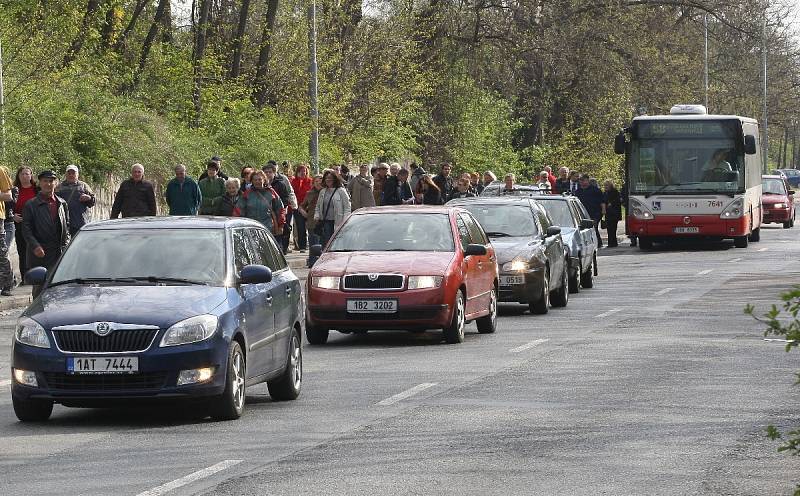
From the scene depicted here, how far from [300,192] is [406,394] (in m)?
22.6

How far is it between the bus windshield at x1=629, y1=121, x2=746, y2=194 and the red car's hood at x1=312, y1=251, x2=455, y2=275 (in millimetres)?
21539

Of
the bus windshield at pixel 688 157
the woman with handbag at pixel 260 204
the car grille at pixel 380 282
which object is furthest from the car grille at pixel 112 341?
the bus windshield at pixel 688 157

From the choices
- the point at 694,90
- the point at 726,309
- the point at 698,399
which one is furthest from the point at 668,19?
the point at 698,399

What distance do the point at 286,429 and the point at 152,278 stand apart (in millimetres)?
1560

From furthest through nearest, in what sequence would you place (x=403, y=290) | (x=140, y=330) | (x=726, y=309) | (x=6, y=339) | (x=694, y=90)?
(x=694, y=90) < (x=726, y=309) < (x=6, y=339) < (x=403, y=290) < (x=140, y=330)

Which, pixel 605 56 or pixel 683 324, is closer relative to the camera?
pixel 683 324

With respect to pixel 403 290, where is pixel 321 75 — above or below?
above

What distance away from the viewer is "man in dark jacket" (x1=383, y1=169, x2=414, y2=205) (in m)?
30.5

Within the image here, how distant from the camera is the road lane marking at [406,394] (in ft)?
41.7

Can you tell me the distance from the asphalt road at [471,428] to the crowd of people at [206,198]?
5.03 metres

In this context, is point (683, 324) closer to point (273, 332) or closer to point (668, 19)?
point (273, 332)

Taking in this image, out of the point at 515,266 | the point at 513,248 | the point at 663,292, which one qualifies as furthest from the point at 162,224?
the point at 663,292

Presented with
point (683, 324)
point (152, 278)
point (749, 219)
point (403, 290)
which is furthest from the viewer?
point (749, 219)

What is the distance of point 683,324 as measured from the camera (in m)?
20.1
